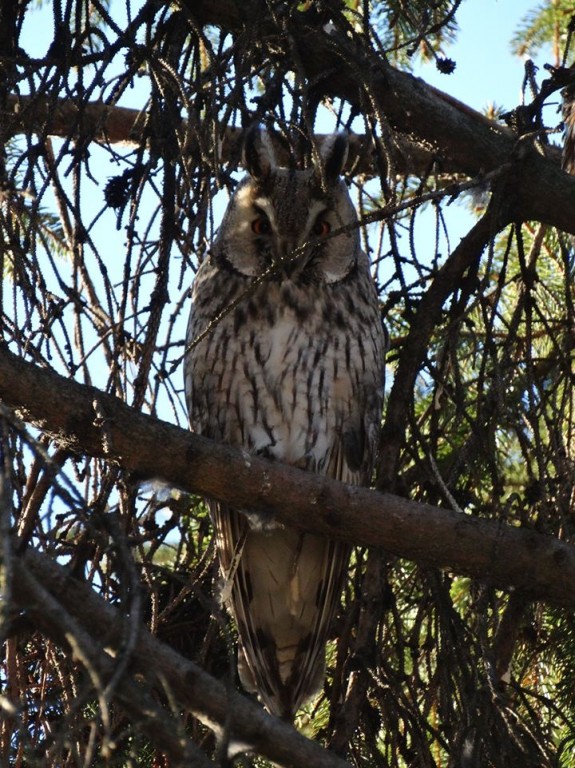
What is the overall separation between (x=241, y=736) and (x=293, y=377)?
1580mm

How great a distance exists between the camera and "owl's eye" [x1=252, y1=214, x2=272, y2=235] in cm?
323

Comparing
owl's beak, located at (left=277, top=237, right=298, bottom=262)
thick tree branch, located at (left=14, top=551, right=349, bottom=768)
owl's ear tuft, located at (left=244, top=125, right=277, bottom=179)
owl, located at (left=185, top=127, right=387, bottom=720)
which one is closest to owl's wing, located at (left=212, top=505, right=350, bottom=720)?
owl, located at (left=185, top=127, right=387, bottom=720)

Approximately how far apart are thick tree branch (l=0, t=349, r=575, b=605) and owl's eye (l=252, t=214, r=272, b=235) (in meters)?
0.98

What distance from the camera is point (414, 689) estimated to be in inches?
103

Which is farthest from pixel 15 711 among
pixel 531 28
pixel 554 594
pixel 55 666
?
pixel 531 28

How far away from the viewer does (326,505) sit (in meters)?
2.45

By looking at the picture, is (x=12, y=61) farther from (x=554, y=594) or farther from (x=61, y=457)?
(x=554, y=594)

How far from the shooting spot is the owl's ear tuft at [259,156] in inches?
127

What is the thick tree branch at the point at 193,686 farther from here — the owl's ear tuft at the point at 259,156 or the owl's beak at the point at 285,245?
the owl's ear tuft at the point at 259,156

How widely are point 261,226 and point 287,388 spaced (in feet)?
1.56

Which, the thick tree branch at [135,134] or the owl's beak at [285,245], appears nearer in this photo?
the thick tree branch at [135,134]

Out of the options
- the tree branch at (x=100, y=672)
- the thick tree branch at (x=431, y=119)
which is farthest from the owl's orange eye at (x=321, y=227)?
the tree branch at (x=100, y=672)

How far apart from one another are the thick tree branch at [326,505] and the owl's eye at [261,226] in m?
0.98

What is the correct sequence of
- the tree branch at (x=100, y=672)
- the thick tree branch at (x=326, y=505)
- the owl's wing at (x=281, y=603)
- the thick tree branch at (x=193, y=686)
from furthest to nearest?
the owl's wing at (x=281, y=603) → the thick tree branch at (x=326, y=505) → the thick tree branch at (x=193, y=686) → the tree branch at (x=100, y=672)
